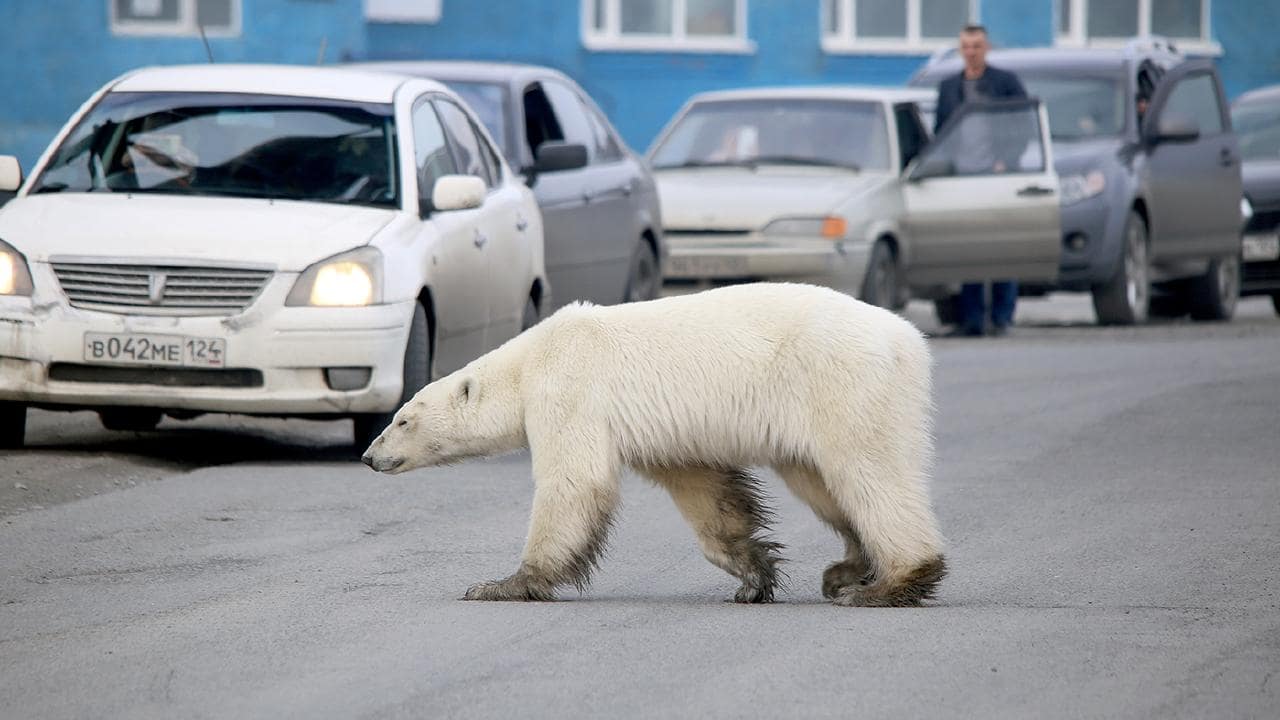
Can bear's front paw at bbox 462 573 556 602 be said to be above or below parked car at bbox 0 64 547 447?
below

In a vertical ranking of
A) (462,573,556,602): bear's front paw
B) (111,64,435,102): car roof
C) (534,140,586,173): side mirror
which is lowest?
(462,573,556,602): bear's front paw

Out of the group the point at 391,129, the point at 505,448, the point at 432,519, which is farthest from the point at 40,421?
the point at 505,448

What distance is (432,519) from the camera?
29.6 feet

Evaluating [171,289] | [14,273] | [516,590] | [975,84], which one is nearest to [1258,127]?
[975,84]

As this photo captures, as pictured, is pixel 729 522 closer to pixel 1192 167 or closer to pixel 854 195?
pixel 854 195

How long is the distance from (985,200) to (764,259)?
1838 millimetres

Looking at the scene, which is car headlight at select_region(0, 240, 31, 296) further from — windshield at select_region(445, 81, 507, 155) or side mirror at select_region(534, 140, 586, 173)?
windshield at select_region(445, 81, 507, 155)

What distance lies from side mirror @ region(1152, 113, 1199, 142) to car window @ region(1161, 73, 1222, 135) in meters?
0.71

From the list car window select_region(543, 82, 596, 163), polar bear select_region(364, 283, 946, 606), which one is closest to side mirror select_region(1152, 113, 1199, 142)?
car window select_region(543, 82, 596, 163)

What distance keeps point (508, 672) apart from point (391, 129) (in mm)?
5784

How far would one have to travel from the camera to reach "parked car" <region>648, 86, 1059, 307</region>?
16547 mm

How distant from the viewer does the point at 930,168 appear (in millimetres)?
17078

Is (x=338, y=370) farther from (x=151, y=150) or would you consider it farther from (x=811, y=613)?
(x=811, y=613)

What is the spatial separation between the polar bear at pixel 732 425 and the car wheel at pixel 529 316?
→ 4.70m
